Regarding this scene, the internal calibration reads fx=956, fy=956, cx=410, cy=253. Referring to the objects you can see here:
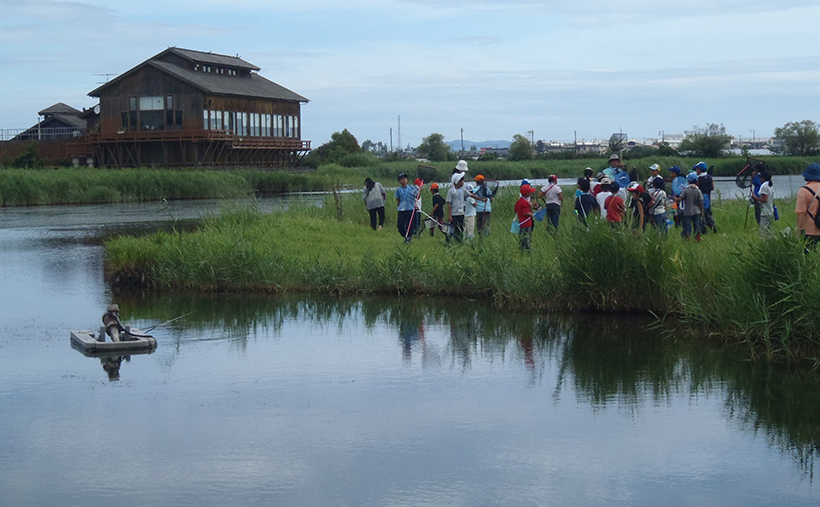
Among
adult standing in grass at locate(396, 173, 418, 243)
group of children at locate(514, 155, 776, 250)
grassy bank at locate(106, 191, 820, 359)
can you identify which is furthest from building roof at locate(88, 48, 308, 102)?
group of children at locate(514, 155, 776, 250)

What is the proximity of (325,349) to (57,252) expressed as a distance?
14825 millimetres

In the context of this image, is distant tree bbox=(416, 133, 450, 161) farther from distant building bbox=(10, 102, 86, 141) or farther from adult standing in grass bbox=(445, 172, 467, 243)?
adult standing in grass bbox=(445, 172, 467, 243)

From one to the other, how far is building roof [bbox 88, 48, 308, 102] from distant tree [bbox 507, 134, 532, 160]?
2713 centimetres

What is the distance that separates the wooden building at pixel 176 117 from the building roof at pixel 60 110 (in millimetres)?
21537

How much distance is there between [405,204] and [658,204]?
5705 mm

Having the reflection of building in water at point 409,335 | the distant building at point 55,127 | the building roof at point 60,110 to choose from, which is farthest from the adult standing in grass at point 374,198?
the building roof at point 60,110

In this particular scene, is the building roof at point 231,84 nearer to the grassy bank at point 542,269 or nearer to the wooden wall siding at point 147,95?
the wooden wall siding at point 147,95

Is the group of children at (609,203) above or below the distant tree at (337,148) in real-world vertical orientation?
below

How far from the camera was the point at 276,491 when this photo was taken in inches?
287

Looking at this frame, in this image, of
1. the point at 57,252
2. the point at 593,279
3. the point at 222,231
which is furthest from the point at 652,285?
the point at 57,252

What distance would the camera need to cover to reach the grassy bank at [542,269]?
11250 mm

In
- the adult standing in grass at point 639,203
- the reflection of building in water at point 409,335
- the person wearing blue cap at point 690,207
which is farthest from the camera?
the person wearing blue cap at point 690,207

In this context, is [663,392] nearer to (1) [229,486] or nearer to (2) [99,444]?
(1) [229,486]

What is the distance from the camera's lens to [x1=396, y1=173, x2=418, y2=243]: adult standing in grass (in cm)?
2069
